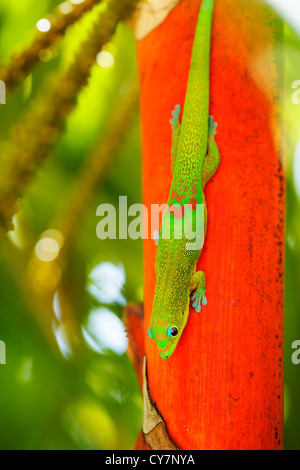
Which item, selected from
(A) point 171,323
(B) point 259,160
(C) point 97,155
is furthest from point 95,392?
(B) point 259,160

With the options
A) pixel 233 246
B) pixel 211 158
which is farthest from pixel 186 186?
pixel 233 246

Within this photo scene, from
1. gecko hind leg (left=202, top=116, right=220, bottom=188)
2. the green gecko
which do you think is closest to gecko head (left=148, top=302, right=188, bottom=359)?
the green gecko

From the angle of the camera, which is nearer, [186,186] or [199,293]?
[199,293]

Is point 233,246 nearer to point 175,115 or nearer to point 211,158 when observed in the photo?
point 211,158

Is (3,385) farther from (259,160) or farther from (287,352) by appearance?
(259,160)

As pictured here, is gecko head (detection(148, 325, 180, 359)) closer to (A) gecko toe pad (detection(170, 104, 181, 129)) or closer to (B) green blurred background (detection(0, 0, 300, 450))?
(A) gecko toe pad (detection(170, 104, 181, 129))

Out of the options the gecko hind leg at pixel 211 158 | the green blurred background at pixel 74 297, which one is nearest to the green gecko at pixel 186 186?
the gecko hind leg at pixel 211 158
